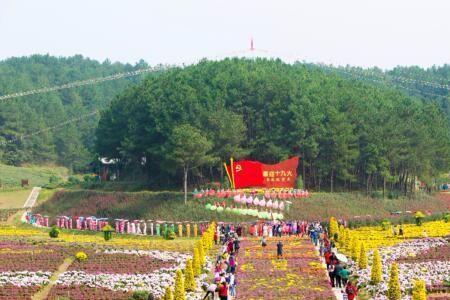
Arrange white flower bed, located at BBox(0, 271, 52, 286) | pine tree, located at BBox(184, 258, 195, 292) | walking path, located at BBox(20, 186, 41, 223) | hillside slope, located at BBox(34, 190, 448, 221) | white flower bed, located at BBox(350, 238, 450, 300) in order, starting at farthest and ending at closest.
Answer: walking path, located at BBox(20, 186, 41, 223) < hillside slope, located at BBox(34, 190, 448, 221) < white flower bed, located at BBox(0, 271, 52, 286) < pine tree, located at BBox(184, 258, 195, 292) < white flower bed, located at BBox(350, 238, 450, 300)

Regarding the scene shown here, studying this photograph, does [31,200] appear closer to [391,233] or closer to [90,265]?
[391,233]

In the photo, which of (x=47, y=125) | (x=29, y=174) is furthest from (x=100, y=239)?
(x=47, y=125)

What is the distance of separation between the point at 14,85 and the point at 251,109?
89.2 meters

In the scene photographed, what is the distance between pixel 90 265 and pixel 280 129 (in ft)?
122

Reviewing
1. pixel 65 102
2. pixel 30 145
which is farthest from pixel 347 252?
pixel 65 102

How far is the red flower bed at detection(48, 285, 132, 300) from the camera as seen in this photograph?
32281 millimetres

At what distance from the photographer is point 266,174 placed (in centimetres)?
6644

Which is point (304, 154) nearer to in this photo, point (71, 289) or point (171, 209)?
point (171, 209)

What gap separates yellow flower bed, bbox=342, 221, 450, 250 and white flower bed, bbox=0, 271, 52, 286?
16.8 meters

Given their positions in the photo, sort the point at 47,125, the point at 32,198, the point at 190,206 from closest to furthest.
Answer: the point at 190,206
the point at 32,198
the point at 47,125

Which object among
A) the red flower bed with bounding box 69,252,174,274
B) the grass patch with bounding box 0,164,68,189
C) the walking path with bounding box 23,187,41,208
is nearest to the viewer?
the red flower bed with bounding box 69,252,174,274

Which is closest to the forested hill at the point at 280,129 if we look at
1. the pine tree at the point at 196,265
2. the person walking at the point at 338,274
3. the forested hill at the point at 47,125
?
the forested hill at the point at 47,125

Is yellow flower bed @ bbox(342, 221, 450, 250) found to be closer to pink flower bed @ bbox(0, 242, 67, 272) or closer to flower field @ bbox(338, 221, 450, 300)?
flower field @ bbox(338, 221, 450, 300)

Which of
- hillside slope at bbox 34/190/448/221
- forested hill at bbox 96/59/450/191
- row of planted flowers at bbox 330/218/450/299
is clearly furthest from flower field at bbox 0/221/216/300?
forested hill at bbox 96/59/450/191
